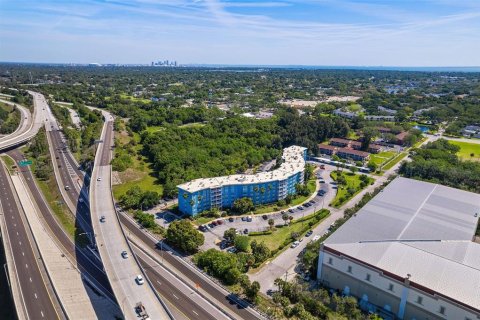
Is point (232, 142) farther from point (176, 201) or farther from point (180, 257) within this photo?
point (180, 257)

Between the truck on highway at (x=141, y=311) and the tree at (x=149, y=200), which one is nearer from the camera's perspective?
the truck on highway at (x=141, y=311)

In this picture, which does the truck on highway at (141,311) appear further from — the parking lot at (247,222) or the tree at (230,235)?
the tree at (230,235)

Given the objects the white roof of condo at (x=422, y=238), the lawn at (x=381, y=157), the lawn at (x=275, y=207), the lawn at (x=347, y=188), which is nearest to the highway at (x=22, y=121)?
the lawn at (x=275, y=207)

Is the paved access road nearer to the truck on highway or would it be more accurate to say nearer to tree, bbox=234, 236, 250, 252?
the truck on highway

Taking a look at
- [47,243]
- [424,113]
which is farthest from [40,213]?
[424,113]

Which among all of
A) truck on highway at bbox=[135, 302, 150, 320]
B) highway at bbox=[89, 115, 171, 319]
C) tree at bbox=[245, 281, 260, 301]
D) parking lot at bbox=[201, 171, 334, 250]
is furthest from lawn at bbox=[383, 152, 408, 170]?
truck on highway at bbox=[135, 302, 150, 320]

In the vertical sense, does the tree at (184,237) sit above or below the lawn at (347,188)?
above

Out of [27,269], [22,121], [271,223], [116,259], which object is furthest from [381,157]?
[22,121]
